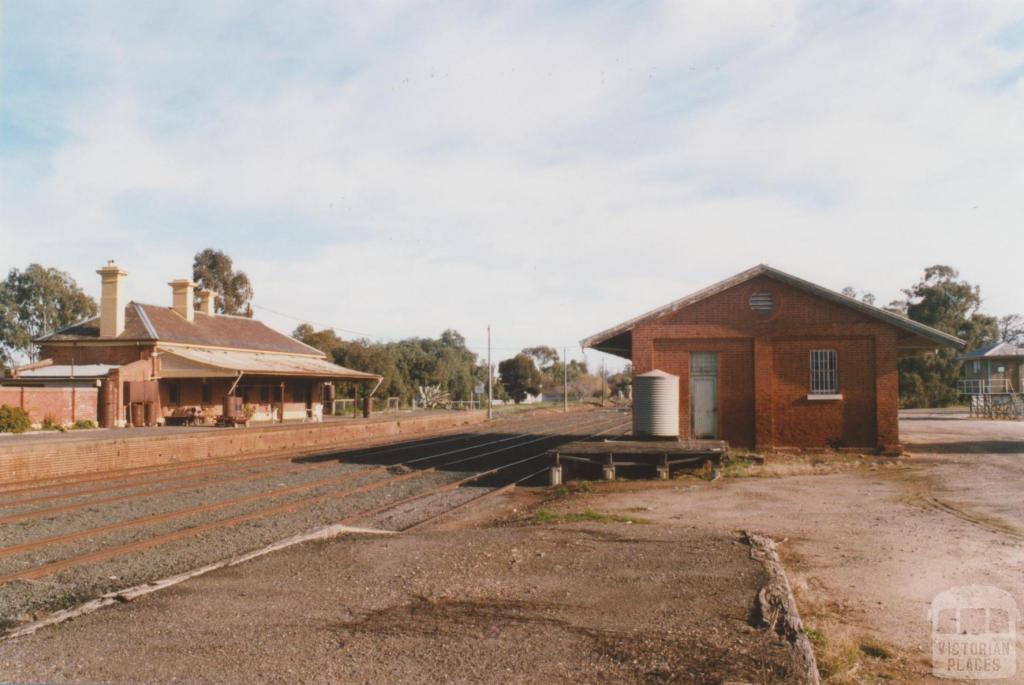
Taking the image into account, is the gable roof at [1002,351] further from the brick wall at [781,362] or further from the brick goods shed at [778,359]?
the brick wall at [781,362]

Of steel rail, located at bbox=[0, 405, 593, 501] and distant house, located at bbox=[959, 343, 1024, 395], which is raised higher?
distant house, located at bbox=[959, 343, 1024, 395]

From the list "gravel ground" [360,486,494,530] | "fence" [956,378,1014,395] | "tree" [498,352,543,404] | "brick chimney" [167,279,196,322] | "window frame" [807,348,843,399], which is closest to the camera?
"gravel ground" [360,486,494,530]

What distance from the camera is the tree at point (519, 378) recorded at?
92.1 metres

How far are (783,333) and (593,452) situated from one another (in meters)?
6.53

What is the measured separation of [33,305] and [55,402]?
142ft

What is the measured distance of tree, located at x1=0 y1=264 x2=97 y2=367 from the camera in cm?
6331

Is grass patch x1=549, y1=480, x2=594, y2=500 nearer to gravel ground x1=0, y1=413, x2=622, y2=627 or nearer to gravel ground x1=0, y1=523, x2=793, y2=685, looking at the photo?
gravel ground x1=0, y1=413, x2=622, y2=627

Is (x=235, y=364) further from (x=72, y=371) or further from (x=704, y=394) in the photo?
(x=704, y=394)

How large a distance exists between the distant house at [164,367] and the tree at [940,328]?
4500 centimetres

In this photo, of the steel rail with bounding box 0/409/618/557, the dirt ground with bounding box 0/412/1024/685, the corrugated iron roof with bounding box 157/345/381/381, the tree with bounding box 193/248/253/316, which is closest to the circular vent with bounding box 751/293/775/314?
the dirt ground with bounding box 0/412/1024/685

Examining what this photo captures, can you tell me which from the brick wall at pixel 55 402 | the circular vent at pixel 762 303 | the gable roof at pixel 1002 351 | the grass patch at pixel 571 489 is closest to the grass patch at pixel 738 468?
the grass patch at pixel 571 489

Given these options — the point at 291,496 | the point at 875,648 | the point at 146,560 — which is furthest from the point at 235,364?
the point at 875,648

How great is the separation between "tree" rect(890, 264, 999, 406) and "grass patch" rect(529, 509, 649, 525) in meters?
57.8

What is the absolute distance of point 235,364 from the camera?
36.3 m
